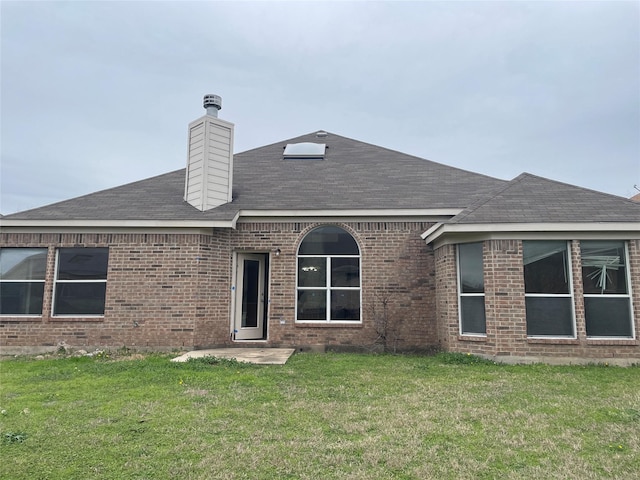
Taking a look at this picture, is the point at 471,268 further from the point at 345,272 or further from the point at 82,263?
the point at 82,263

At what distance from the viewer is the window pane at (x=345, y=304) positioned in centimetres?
972

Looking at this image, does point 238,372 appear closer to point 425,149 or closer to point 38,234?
point 38,234

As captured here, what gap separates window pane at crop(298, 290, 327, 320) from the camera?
9.77m

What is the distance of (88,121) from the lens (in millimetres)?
19000

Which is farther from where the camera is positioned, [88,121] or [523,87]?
[88,121]

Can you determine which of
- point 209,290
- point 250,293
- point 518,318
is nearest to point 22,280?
point 209,290

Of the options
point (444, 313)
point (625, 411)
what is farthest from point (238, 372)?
point (625, 411)

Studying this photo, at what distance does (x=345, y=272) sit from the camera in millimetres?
9867

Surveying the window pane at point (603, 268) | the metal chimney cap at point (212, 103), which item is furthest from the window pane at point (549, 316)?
the metal chimney cap at point (212, 103)

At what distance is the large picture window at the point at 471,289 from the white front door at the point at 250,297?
4.96m

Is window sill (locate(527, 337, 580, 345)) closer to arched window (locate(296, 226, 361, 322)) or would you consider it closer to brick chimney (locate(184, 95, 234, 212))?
arched window (locate(296, 226, 361, 322))

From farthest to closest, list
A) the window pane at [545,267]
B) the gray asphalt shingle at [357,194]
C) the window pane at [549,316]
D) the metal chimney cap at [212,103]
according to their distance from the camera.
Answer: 1. the metal chimney cap at [212,103]
2. the gray asphalt shingle at [357,194]
3. the window pane at [545,267]
4. the window pane at [549,316]

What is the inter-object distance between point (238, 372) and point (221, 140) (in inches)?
249

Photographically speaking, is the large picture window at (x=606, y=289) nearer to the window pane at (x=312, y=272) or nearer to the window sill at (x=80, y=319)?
the window pane at (x=312, y=272)
